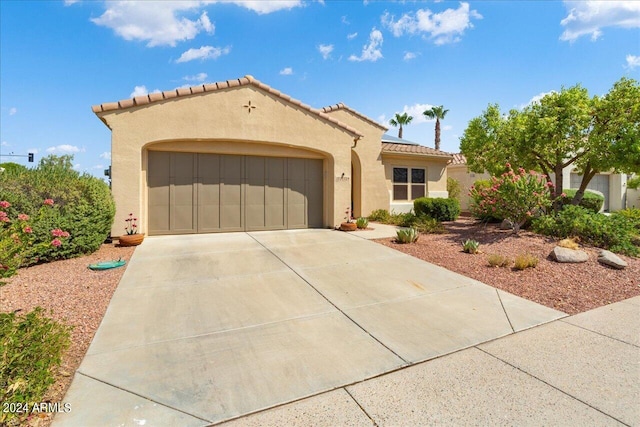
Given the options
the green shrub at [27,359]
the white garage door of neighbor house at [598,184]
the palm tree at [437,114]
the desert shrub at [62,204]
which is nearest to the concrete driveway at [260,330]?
the green shrub at [27,359]

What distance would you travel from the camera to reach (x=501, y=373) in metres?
3.13

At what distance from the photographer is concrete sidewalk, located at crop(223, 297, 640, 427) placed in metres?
2.50

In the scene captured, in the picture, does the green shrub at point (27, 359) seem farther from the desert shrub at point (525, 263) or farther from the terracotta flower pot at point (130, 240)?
the desert shrub at point (525, 263)

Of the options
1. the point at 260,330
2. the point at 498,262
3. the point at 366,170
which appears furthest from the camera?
the point at 366,170

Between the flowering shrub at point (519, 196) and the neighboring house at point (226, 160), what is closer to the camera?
Result: the flowering shrub at point (519, 196)

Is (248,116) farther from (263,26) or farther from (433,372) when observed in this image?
(433,372)

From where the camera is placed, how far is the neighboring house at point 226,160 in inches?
379

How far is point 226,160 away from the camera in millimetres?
11094

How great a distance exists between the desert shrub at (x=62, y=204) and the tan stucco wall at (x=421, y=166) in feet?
39.7

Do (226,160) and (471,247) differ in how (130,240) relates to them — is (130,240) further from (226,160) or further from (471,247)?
(471,247)

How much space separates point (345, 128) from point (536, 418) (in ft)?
36.5

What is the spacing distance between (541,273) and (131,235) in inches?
410

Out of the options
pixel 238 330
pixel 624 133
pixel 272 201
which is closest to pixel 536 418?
pixel 238 330

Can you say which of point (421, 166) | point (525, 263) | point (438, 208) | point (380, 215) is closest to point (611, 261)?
point (525, 263)
